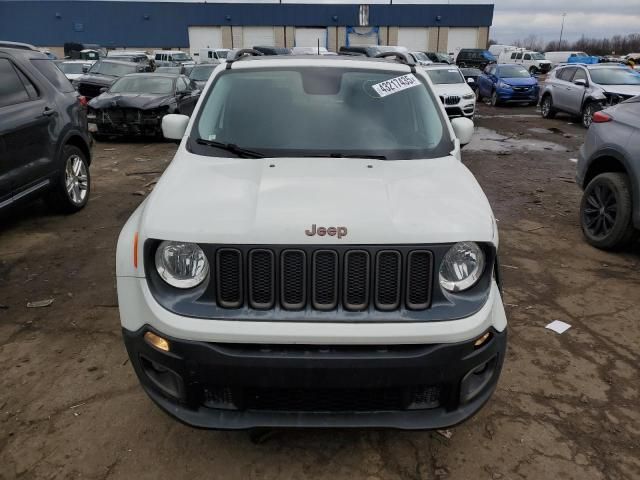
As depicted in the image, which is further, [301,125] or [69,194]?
[69,194]

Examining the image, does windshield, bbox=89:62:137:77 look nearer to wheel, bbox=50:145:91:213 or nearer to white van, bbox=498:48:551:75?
wheel, bbox=50:145:91:213

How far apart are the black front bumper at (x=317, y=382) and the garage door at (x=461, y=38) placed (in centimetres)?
5963

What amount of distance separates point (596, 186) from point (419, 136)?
3.16m

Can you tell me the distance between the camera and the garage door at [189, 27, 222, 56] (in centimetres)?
5528

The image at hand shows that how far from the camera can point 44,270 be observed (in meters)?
4.99

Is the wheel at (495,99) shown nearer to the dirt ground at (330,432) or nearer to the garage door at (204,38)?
the dirt ground at (330,432)

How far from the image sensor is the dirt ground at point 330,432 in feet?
8.55

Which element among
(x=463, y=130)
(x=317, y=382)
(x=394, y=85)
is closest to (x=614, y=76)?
(x=463, y=130)

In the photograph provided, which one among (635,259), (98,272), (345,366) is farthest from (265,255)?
(635,259)

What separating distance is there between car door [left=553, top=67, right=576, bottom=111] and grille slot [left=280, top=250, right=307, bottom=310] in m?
15.6

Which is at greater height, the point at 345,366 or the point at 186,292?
the point at 186,292

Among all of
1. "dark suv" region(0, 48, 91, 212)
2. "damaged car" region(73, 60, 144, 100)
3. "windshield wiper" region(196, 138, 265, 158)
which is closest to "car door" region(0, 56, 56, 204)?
"dark suv" region(0, 48, 91, 212)

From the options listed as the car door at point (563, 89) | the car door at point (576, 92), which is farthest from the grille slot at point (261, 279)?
the car door at point (563, 89)

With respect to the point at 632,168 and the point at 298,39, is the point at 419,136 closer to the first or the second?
the point at 632,168
